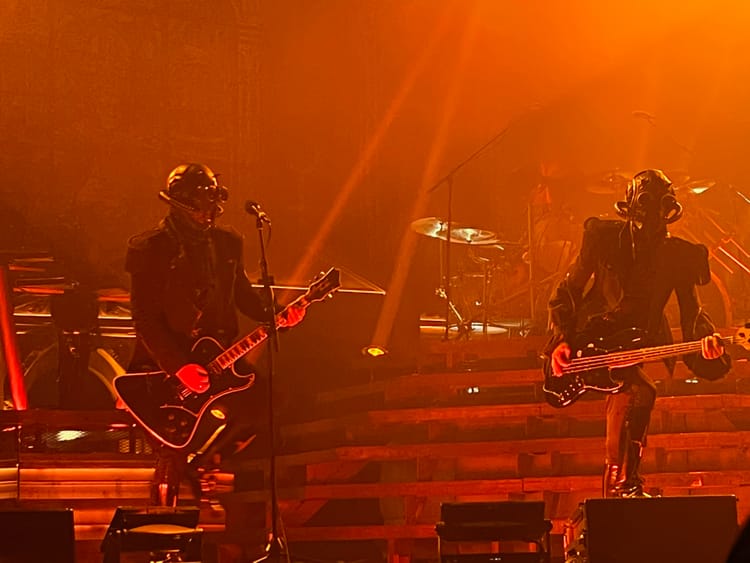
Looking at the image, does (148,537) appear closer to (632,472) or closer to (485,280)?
(632,472)

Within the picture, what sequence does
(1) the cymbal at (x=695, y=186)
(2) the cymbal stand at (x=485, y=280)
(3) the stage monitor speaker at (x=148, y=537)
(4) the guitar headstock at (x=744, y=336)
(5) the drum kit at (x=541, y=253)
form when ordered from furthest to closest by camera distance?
(2) the cymbal stand at (x=485, y=280) < (5) the drum kit at (x=541, y=253) < (1) the cymbal at (x=695, y=186) < (4) the guitar headstock at (x=744, y=336) < (3) the stage monitor speaker at (x=148, y=537)

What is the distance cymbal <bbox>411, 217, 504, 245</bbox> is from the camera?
8703mm

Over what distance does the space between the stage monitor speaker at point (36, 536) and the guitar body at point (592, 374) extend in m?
2.65

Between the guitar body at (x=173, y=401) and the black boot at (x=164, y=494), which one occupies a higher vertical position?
the guitar body at (x=173, y=401)

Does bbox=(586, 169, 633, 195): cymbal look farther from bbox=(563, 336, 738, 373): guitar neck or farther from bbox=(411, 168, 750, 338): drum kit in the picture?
bbox=(563, 336, 738, 373): guitar neck

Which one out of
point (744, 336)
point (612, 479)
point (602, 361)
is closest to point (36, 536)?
point (612, 479)

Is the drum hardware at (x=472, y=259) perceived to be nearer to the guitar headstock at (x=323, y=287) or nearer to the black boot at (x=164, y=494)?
the guitar headstock at (x=323, y=287)

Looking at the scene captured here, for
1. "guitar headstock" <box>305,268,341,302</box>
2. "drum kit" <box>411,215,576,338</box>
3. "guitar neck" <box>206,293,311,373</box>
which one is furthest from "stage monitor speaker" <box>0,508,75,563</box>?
"drum kit" <box>411,215,576,338</box>

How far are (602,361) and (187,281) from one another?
7.30ft

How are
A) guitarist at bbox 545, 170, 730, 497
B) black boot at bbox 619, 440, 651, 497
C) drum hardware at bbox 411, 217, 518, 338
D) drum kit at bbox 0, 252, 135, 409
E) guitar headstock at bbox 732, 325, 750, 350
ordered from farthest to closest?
drum hardware at bbox 411, 217, 518, 338 → drum kit at bbox 0, 252, 135, 409 → guitarist at bbox 545, 170, 730, 497 → black boot at bbox 619, 440, 651, 497 → guitar headstock at bbox 732, 325, 750, 350

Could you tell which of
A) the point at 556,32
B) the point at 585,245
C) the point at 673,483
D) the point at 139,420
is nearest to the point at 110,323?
the point at 139,420

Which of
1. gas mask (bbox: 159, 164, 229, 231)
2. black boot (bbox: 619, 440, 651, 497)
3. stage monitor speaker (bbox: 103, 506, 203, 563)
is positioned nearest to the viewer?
stage monitor speaker (bbox: 103, 506, 203, 563)

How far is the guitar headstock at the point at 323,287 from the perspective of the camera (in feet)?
19.8

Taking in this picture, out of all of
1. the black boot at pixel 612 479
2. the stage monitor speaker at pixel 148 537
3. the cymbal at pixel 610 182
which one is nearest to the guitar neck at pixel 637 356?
the black boot at pixel 612 479
